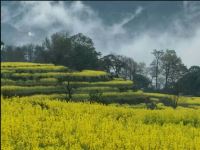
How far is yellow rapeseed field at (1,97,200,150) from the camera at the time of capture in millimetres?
17672

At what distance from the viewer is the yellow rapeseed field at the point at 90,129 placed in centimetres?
1767

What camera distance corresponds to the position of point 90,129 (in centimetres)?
1923

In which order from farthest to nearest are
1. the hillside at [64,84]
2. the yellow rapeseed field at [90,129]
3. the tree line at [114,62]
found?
the tree line at [114,62], the hillside at [64,84], the yellow rapeseed field at [90,129]

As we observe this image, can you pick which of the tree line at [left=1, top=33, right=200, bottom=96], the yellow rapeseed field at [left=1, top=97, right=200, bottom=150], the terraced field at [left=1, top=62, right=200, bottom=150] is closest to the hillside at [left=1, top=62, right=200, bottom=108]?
the tree line at [left=1, top=33, right=200, bottom=96]

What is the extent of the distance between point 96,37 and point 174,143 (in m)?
168

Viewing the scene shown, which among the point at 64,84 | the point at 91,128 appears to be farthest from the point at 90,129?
the point at 64,84

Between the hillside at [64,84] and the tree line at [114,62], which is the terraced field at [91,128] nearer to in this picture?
the hillside at [64,84]

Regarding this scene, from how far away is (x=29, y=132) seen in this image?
18969 millimetres

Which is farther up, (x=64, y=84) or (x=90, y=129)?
(x=64, y=84)

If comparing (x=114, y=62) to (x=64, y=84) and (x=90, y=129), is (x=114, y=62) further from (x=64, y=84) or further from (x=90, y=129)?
(x=90, y=129)

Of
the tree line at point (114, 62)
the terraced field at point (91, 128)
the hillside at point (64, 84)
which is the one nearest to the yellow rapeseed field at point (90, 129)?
the terraced field at point (91, 128)

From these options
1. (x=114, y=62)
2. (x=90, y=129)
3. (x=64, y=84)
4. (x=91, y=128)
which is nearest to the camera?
(x=90, y=129)

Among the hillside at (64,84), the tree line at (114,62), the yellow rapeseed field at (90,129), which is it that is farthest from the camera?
the tree line at (114,62)

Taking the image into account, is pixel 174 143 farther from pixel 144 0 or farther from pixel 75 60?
pixel 144 0
